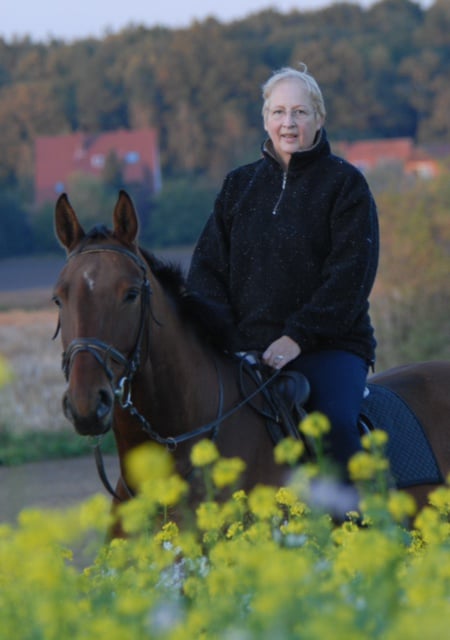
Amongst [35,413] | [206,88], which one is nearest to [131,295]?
[35,413]

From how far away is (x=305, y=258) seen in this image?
517cm

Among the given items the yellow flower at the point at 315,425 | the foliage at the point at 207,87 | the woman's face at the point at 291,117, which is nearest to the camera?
the yellow flower at the point at 315,425

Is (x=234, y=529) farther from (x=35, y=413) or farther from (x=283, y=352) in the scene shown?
(x=35, y=413)

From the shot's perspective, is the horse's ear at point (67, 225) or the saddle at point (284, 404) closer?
the horse's ear at point (67, 225)

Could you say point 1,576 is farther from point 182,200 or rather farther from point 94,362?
point 182,200

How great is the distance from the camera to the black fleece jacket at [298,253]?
201 inches

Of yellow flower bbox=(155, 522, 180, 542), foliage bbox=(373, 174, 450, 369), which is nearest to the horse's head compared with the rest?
yellow flower bbox=(155, 522, 180, 542)

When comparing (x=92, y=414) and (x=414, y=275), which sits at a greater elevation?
(x=92, y=414)

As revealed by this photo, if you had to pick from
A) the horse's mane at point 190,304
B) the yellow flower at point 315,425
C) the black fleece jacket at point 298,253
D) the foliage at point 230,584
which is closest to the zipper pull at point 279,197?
the black fleece jacket at point 298,253

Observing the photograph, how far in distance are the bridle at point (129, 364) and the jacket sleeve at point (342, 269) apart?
27cm

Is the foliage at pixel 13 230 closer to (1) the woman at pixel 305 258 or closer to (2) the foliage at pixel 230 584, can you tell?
(1) the woman at pixel 305 258

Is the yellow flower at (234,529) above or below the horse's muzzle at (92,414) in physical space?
below

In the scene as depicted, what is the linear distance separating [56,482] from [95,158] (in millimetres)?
51752

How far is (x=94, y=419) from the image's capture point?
13.6ft
